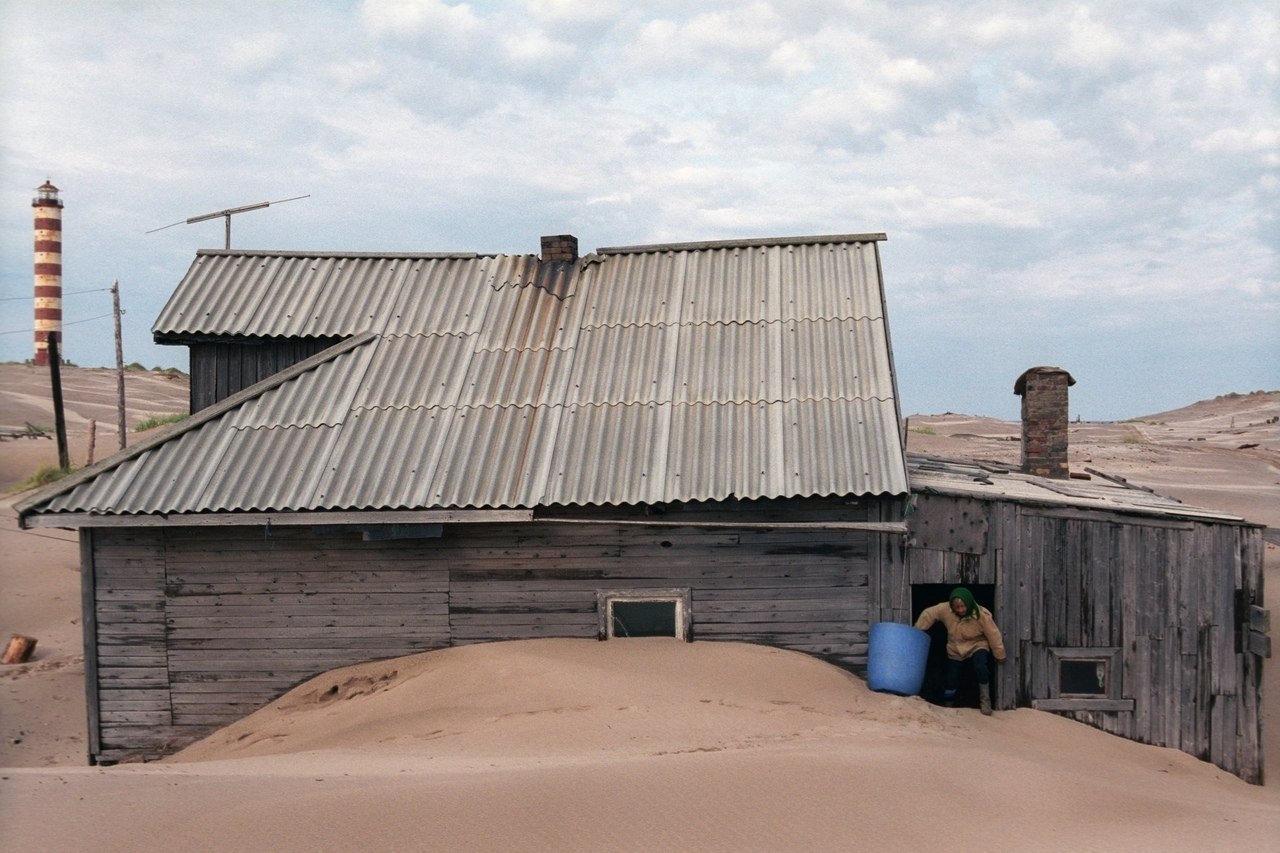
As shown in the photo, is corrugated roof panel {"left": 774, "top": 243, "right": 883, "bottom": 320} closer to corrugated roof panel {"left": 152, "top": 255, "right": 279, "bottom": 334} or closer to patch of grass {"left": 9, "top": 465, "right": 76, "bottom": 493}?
corrugated roof panel {"left": 152, "top": 255, "right": 279, "bottom": 334}

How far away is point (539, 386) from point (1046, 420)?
358 inches

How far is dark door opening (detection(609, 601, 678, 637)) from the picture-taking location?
11445 millimetres

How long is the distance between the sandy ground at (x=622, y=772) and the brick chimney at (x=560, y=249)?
6543mm

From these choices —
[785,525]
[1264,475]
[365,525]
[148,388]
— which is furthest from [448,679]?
[148,388]

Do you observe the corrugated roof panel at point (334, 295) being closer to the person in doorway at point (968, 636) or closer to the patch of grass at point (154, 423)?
the person in doorway at point (968, 636)

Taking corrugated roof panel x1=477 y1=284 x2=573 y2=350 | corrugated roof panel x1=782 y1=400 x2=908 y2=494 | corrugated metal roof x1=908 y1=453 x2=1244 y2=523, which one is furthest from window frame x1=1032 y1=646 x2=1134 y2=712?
corrugated roof panel x1=477 y1=284 x2=573 y2=350

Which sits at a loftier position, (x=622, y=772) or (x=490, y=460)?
(x=490, y=460)

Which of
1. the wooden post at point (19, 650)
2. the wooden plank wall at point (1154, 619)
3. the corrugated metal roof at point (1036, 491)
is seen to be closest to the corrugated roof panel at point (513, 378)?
the corrugated metal roof at point (1036, 491)

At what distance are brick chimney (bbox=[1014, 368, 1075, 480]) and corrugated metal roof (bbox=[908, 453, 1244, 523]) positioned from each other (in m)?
0.48

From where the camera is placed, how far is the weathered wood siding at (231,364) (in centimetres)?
1448

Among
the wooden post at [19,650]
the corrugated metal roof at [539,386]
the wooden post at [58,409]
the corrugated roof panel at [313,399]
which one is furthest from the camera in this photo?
the wooden post at [58,409]

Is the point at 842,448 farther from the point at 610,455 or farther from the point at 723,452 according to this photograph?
the point at 610,455

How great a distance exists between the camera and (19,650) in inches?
691


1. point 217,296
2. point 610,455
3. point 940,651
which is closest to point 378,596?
point 610,455
